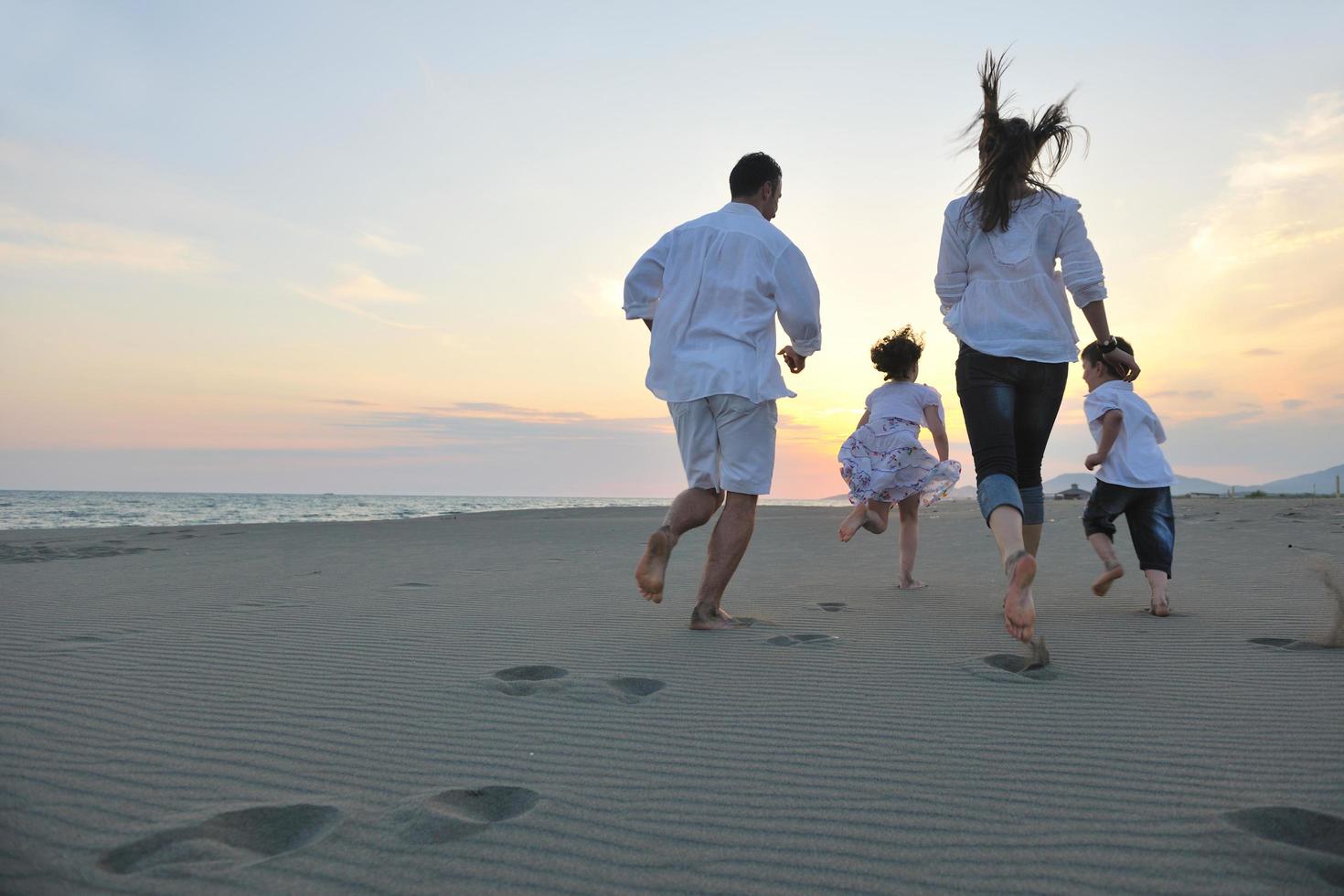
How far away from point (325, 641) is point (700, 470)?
5.52 ft

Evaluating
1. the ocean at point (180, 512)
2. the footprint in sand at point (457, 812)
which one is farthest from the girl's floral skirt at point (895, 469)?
the ocean at point (180, 512)

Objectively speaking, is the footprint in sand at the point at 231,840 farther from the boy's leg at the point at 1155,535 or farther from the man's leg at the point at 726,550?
the boy's leg at the point at 1155,535

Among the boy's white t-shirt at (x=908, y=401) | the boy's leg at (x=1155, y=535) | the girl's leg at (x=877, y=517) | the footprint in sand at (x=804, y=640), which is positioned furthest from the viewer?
the boy's white t-shirt at (x=908, y=401)

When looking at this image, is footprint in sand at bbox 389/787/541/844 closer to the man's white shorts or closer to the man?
the man

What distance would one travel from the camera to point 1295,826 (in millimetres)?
1479

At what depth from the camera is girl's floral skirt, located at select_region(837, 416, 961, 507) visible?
522 centimetres

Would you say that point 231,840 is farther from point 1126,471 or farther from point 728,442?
point 1126,471

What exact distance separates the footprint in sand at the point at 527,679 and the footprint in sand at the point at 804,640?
910mm

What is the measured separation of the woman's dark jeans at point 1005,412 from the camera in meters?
3.16

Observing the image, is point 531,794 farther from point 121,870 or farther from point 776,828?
point 121,870

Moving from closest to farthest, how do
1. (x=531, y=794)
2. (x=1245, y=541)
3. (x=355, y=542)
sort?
(x=531, y=794)
(x=1245, y=541)
(x=355, y=542)

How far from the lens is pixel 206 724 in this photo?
211cm

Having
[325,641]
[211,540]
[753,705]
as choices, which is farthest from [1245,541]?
[211,540]

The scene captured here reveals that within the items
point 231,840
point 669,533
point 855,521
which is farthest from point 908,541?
point 231,840
